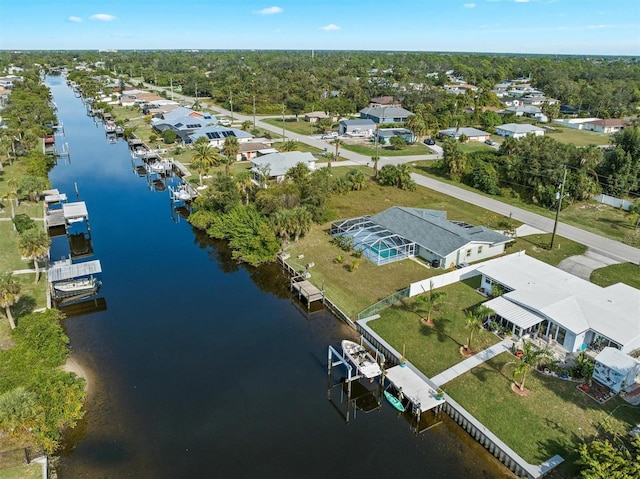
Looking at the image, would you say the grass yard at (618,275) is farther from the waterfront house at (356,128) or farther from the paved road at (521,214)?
the waterfront house at (356,128)

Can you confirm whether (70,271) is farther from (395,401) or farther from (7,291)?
(395,401)

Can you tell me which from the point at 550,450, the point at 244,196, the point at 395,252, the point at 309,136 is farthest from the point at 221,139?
the point at 550,450

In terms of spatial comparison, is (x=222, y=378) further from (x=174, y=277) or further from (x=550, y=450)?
(x=550, y=450)

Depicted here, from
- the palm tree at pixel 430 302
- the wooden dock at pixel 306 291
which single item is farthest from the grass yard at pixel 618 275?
the wooden dock at pixel 306 291

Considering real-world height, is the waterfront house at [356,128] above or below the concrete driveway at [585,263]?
above

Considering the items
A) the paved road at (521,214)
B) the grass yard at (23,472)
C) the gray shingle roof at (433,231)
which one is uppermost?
the gray shingle roof at (433,231)

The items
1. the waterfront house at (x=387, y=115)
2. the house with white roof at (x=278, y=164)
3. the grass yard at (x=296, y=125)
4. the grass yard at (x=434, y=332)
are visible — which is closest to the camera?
the grass yard at (x=434, y=332)

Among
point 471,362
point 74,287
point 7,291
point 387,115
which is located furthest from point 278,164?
point 387,115

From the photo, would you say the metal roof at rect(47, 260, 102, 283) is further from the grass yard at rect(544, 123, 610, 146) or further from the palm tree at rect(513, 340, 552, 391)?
the grass yard at rect(544, 123, 610, 146)
